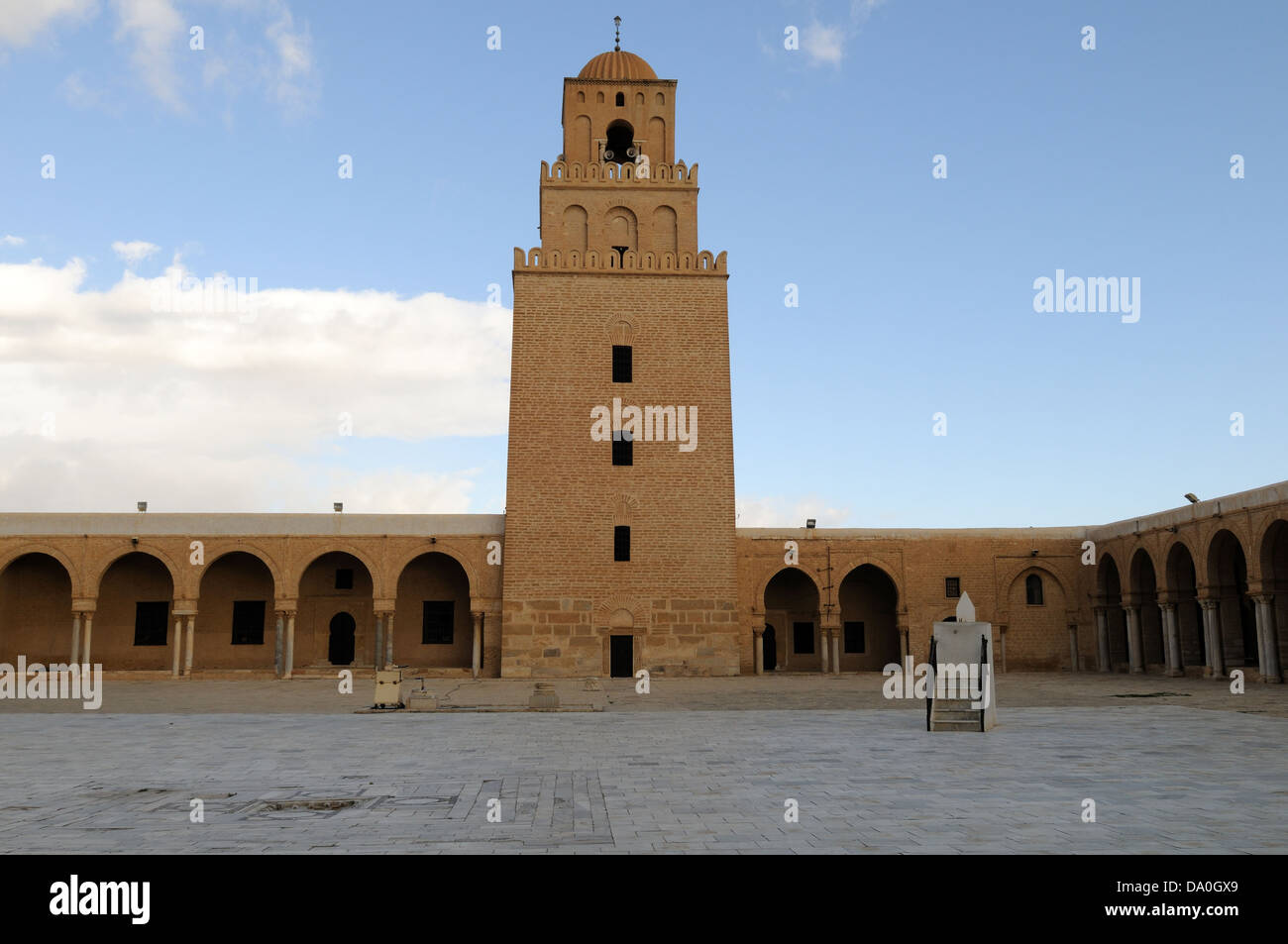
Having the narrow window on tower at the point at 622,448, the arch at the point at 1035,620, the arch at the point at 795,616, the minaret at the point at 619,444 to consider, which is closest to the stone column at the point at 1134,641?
the arch at the point at 1035,620

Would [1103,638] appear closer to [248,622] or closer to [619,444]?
[619,444]

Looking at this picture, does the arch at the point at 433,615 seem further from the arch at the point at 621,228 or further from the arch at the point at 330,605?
the arch at the point at 621,228

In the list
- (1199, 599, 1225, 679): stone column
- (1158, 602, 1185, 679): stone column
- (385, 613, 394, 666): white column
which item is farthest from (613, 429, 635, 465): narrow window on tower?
(1199, 599, 1225, 679): stone column

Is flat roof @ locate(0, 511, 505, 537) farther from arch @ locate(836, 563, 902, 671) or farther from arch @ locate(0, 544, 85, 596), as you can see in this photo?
arch @ locate(836, 563, 902, 671)

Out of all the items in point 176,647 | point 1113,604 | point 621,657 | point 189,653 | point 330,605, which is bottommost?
point 621,657

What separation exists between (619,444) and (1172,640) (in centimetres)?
1404

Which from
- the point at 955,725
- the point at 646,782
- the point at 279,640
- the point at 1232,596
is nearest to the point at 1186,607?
the point at 1232,596

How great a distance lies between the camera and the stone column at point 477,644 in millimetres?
24234

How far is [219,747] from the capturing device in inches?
432

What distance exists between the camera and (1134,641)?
24.7 meters

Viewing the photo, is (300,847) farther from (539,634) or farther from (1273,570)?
(1273,570)

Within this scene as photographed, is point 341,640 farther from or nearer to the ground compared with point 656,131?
nearer to the ground

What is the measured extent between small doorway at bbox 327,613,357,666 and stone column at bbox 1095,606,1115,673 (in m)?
20.0
